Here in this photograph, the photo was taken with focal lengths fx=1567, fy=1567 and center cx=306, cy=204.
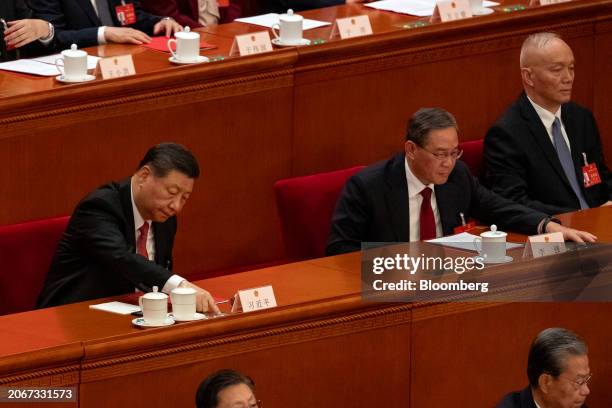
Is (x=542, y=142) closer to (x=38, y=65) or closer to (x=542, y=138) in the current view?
(x=542, y=138)

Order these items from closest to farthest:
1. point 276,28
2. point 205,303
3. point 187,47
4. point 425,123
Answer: point 205,303
point 425,123
point 187,47
point 276,28

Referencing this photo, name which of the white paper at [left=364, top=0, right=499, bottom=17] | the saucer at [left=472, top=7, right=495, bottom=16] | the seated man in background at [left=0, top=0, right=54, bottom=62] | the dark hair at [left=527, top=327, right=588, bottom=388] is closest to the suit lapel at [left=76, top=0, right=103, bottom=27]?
the seated man in background at [left=0, top=0, right=54, bottom=62]

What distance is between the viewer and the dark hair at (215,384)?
3.04m

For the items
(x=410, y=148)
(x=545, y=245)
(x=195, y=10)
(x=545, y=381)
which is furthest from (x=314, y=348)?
(x=195, y=10)

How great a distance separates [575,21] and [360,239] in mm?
1338

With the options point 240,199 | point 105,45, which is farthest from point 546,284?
point 105,45

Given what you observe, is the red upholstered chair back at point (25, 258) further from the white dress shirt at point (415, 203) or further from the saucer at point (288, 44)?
the saucer at point (288, 44)

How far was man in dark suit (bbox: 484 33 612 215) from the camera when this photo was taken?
4.39 meters

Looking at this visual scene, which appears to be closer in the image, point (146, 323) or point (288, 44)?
point (146, 323)

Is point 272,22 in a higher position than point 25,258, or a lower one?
higher

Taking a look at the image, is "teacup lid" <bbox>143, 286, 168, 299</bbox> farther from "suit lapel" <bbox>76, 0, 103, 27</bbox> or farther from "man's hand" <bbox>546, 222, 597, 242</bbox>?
"suit lapel" <bbox>76, 0, 103, 27</bbox>

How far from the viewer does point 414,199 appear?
13.3 ft

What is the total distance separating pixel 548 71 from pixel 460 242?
0.82m

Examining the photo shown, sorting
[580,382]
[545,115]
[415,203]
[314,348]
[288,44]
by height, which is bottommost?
[580,382]
